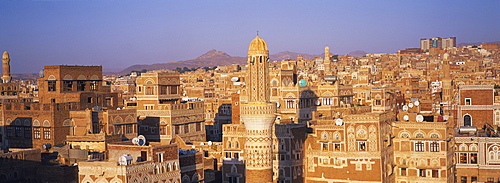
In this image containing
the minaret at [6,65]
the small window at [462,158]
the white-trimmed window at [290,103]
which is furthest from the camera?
the minaret at [6,65]

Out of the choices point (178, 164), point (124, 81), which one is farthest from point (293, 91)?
point (124, 81)

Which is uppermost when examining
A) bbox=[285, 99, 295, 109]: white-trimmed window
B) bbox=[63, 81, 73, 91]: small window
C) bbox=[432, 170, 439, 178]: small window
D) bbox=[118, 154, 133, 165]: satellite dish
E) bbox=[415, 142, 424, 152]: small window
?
bbox=[63, 81, 73, 91]: small window

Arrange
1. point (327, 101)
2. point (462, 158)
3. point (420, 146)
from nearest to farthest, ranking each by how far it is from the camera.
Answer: point (420, 146)
point (462, 158)
point (327, 101)

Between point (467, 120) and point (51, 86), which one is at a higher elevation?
point (51, 86)

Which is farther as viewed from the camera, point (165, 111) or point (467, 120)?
point (467, 120)

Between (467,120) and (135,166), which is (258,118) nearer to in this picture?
(135,166)

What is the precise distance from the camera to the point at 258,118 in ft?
140

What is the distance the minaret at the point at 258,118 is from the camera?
1692 inches

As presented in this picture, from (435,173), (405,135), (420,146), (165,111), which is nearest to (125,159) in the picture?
(405,135)

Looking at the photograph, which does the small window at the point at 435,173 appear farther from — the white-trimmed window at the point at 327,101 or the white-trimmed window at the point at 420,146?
the white-trimmed window at the point at 327,101

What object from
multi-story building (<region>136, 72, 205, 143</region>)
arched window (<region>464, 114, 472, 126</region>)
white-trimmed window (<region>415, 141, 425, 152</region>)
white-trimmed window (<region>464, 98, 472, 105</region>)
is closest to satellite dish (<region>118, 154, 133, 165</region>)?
white-trimmed window (<region>415, 141, 425, 152</region>)

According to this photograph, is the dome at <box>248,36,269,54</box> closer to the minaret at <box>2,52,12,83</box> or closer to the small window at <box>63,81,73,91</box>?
the small window at <box>63,81,73,91</box>

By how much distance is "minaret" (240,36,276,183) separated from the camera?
42969 millimetres

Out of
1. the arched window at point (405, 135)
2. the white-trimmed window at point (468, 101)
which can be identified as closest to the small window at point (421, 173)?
the arched window at point (405, 135)
